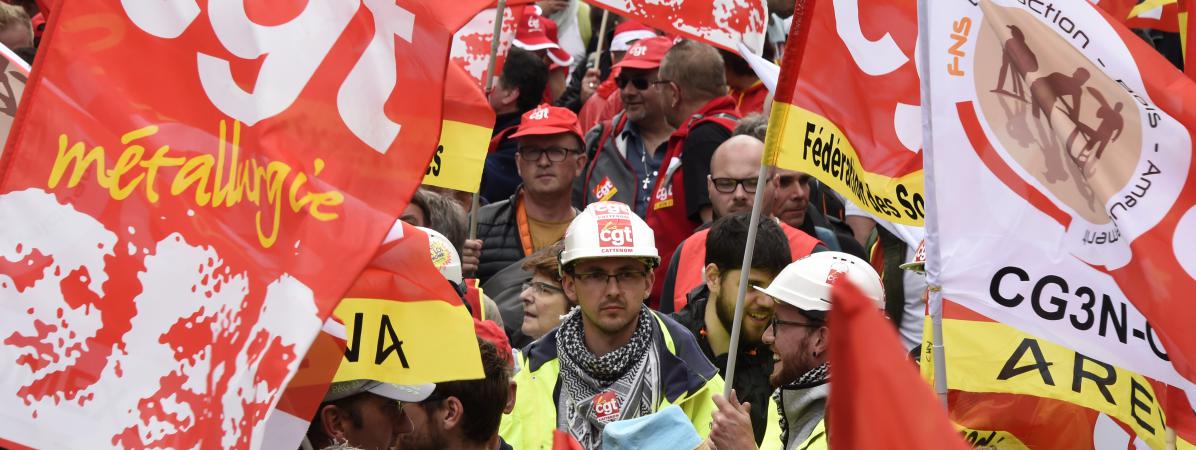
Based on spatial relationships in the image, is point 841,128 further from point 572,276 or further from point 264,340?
point 264,340

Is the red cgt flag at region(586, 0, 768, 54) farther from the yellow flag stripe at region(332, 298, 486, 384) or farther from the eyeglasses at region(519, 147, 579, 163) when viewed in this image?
the yellow flag stripe at region(332, 298, 486, 384)

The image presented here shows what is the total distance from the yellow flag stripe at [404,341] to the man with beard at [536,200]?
393cm

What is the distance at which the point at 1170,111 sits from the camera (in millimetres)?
4652

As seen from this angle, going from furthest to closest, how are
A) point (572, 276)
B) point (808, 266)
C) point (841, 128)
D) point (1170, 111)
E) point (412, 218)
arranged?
point (412, 218)
point (572, 276)
point (808, 266)
point (841, 128)
point (1170, 111)

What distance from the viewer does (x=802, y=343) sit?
18.0 feet

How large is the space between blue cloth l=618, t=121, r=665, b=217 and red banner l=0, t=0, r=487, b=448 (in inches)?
197

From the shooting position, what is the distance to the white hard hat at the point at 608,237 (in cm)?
610

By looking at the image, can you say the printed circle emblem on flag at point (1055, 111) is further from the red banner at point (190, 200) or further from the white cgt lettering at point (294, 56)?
the white cgt lettering at point (294, 56)

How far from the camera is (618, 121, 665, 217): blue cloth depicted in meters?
9.01

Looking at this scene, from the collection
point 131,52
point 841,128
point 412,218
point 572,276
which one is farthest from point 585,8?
point 131,52

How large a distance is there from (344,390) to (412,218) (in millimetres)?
2543

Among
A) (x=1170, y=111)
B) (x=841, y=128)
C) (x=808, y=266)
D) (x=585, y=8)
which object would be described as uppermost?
(x=1170, y=111)

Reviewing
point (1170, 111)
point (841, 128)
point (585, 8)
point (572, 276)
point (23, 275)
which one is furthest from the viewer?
point (585, 8)

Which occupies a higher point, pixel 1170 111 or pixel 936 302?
pixel 1170 111
